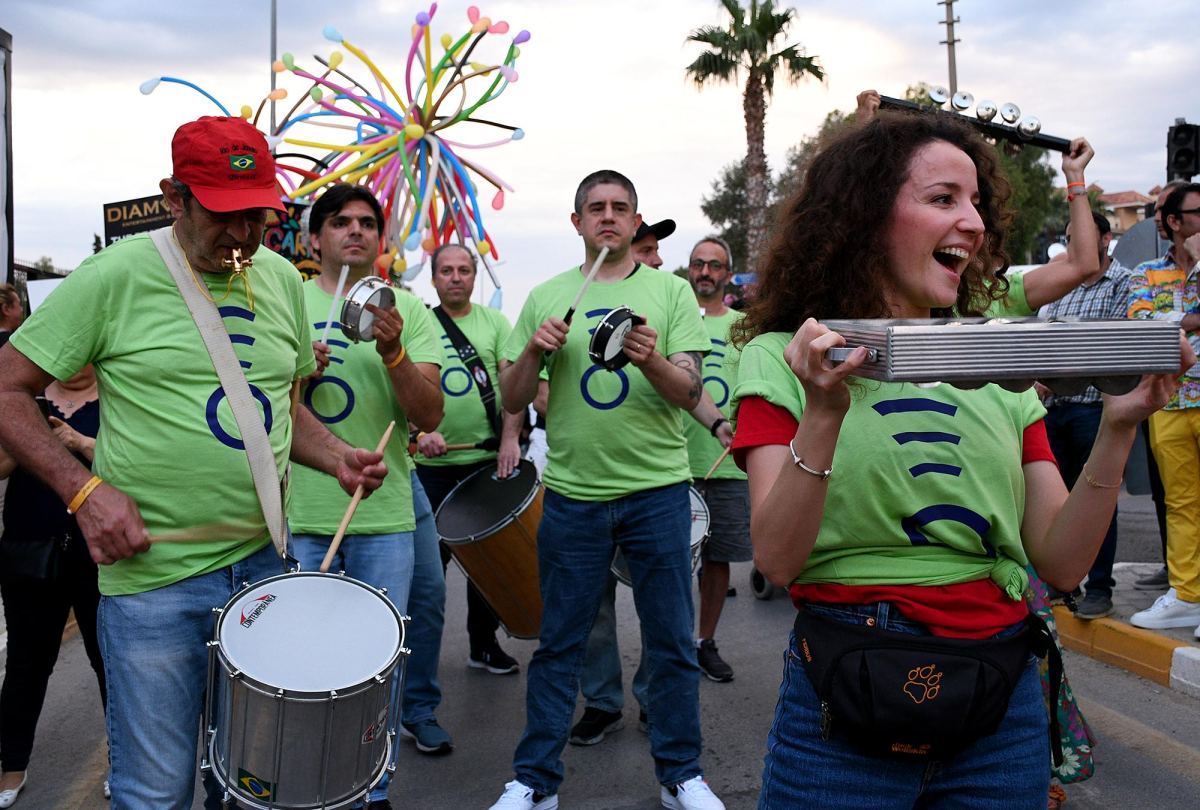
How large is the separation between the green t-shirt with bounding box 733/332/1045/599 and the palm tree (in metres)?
23.0

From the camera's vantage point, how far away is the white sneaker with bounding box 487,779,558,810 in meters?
3.86

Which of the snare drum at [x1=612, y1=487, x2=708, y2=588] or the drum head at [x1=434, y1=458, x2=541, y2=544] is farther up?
the drum head at [x1=434, y1=458, x2=541, y2=544]

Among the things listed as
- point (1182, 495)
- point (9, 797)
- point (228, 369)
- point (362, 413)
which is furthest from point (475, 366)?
point (1182, 495)

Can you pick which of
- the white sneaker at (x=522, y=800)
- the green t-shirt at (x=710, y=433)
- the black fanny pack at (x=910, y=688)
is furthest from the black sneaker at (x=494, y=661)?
the black fanny pack at (x=910, y=688)

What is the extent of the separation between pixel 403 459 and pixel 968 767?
9.37ft

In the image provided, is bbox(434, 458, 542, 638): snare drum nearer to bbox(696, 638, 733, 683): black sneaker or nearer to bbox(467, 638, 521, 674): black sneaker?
bbox(467, 638, 521, 674): black sneaker

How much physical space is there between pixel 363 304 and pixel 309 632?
1.31 meters

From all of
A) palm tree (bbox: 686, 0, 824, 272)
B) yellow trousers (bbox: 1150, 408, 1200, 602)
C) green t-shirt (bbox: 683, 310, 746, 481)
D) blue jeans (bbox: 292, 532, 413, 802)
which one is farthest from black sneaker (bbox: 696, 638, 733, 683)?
palm tree (bbox: 686, 0, 824, 272)

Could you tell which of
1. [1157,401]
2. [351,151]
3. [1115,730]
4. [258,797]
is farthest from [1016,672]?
[351,151]

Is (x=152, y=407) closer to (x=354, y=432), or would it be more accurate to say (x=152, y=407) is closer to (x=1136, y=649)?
(x=354, y=432)

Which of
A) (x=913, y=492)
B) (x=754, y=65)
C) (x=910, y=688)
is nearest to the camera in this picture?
(x=910, y=688)

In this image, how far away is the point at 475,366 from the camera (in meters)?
6.07

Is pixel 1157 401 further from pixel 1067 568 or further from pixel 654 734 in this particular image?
pixel 654 734

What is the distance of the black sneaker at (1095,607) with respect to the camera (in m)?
5.97
